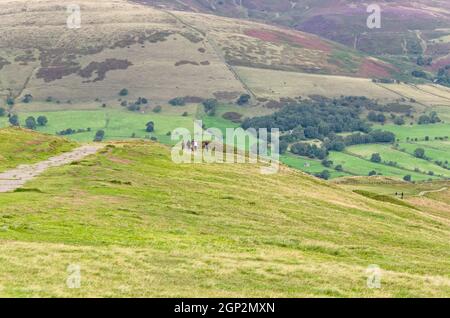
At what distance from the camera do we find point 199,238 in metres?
44.8

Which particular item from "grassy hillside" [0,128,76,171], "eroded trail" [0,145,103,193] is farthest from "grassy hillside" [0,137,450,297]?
"grassy hillside" [0,128,76,171]

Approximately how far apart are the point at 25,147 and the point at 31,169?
14.6 meters

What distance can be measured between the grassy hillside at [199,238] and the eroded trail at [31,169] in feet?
5.69

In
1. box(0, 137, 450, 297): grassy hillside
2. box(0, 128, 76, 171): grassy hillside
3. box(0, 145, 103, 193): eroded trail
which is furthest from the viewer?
box(0, 128, 76, 171): grassy hillside

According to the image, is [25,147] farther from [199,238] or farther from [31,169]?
[199,238]

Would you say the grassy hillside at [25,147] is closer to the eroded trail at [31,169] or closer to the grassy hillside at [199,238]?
the eroded trail at [31,169]

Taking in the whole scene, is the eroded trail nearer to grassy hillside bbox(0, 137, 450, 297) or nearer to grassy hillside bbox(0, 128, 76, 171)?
Result: grassy hillside bbox(0, 128, 76, 171)

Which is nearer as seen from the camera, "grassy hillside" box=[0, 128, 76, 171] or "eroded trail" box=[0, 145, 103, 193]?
"eroded trail" box=[0, 145, 103, 193]

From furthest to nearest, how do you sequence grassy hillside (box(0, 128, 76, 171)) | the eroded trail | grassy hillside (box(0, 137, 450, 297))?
grassy hillside (box(0, 128, 76, 171)) → the eroded trail → grassy hillside (box(0, 137, 450, 297))

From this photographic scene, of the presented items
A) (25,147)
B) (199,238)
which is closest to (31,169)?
(25,147)

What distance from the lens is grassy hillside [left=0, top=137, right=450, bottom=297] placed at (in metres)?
31.3

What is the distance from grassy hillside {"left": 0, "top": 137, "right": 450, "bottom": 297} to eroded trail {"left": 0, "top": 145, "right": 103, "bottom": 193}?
1733 millimetres

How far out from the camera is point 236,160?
102m
